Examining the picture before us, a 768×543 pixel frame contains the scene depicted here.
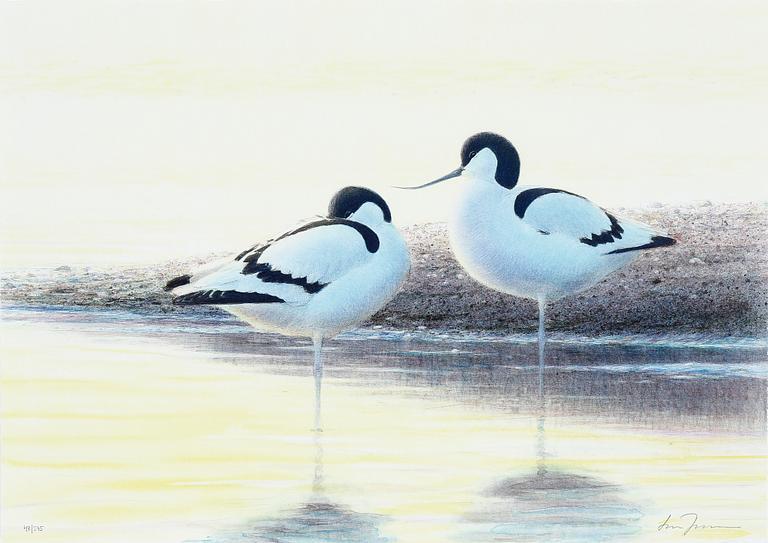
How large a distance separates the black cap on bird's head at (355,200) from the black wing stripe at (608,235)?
1847 mm

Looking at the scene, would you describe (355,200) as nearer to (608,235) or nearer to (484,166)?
(484,166)

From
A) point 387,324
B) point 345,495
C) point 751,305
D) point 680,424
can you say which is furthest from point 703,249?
point 345,495

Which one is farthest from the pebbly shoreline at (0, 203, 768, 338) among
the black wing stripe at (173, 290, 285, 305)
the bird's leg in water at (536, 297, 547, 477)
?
the black wing stripe at (173, 290, 285, 305)

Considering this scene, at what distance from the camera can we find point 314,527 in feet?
16.0

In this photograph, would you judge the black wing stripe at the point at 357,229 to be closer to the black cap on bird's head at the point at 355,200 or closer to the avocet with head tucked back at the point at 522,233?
the black cap on bird's head at the point at 355,200

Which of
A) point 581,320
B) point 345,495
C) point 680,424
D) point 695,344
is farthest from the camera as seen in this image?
point 581,320

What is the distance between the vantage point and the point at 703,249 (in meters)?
10.8

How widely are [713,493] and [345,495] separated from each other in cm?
166

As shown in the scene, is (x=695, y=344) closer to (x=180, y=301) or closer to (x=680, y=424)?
(x=680, y=424)

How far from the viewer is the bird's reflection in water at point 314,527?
15.5 ft

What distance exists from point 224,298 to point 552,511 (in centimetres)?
233

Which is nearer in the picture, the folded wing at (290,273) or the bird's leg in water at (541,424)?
the bird's leg in water at (541,424)

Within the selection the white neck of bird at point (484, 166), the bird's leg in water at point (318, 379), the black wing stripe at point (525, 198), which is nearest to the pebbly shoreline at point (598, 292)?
the black wing stripe at point (525, 198)
